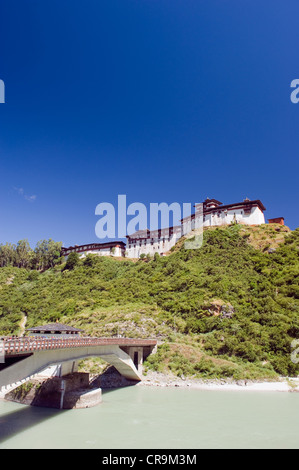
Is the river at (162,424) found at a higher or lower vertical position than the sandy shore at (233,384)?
higher

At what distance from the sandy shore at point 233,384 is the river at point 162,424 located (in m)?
2.28

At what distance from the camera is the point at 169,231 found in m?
81.2

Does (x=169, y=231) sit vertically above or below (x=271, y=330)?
above

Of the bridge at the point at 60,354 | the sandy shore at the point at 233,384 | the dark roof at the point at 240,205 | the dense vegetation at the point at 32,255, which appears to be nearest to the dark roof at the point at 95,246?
the dense vegetation at the point at 32,255

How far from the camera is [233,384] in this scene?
30766mm

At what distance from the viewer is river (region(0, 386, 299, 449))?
16.7m

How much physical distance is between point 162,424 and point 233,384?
13712 millimetres

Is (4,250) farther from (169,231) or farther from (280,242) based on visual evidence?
(280,242)

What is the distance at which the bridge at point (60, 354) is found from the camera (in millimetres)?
15984

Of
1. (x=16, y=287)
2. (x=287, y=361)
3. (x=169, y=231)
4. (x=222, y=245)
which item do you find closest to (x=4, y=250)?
(x=16, y=287)

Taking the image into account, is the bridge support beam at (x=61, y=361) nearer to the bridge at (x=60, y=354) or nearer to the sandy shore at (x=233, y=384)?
the bridge at (x=60, y=354)

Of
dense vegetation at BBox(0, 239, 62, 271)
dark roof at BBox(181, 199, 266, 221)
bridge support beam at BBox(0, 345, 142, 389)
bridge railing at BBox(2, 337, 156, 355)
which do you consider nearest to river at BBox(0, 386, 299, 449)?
bridge support beam at BBox(0, 345, 142, 389)
